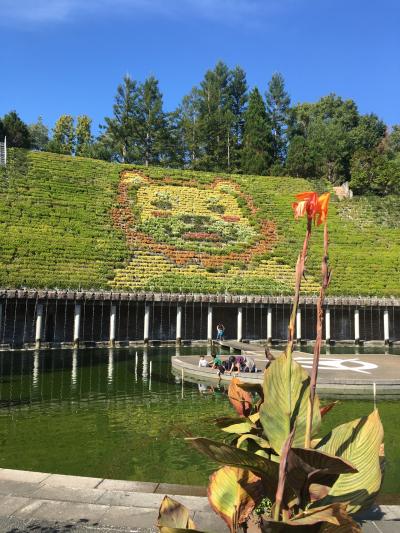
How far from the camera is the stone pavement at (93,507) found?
14.1ft

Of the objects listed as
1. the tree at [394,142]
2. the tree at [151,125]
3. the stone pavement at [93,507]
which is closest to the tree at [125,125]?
the tree at [151,125]

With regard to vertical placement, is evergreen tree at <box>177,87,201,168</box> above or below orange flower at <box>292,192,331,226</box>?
above

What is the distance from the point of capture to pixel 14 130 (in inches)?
2498

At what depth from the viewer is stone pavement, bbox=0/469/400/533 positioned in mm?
4312

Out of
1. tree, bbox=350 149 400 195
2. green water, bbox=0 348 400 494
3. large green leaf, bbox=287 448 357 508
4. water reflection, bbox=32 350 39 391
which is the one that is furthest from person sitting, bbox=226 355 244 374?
tree, bbox=350 149 400 195

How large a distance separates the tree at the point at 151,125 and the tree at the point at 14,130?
1634cm

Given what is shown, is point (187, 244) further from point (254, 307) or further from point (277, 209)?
point (277, 209)

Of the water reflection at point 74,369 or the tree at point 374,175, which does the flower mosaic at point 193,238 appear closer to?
the water reflection at point 74,369

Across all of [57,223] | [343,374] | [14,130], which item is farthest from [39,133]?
[343,374]

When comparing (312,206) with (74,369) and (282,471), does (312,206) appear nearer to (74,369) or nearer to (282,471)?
(282,471)

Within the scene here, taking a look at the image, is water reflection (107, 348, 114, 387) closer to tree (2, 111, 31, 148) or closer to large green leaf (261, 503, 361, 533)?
large green leaf (261, 503, 361, 533)

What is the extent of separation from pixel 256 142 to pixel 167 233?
32.2 metres

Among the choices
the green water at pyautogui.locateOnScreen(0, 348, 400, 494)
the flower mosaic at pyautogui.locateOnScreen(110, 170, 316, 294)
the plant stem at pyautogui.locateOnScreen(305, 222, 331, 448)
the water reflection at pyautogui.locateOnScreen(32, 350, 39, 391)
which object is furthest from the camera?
the flower mosaic at pyautogui.locateOnScreen(110, 170, 316, 294)

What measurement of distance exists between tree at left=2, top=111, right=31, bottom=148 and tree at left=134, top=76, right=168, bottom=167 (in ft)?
53.6
